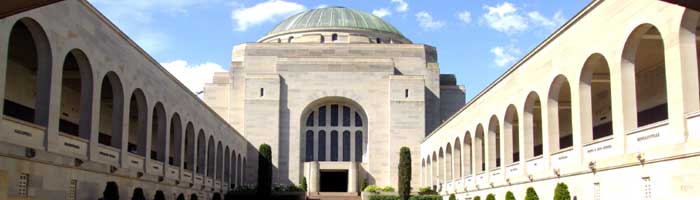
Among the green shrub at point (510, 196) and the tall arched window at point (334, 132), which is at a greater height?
the tall arched window at point (334, 132)

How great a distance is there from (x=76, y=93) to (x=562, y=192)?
1929 cm

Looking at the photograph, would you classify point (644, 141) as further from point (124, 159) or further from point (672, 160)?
point (124, 159)

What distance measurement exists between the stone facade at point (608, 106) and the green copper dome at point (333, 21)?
33.0 meters

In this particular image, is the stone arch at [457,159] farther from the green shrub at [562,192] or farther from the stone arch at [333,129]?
the green shrub at [562,192]

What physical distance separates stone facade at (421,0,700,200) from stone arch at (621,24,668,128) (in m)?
0.03

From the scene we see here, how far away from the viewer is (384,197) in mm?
44062

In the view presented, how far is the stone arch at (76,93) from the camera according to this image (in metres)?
20.1

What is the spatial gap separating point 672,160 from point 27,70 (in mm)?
20105

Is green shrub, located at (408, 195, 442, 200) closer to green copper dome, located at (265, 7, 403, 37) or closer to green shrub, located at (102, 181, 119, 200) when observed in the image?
green shrub, located at (102, 181, 119, 200)

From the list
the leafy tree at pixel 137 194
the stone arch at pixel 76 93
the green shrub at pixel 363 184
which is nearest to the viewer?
the stone arch at pixel 76 93

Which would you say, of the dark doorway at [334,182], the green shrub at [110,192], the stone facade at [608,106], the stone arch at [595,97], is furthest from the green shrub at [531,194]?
the dark doorway at [334,182]


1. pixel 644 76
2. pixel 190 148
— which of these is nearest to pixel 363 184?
pixel 190 148

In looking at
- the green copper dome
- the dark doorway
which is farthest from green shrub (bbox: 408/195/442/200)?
the green copper dome

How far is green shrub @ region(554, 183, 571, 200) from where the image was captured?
21.1 m
